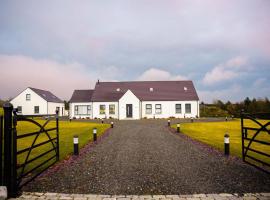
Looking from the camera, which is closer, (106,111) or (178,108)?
(178,108)

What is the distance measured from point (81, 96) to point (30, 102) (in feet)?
39.2

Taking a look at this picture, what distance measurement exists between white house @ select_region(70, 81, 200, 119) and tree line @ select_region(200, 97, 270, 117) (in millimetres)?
4962

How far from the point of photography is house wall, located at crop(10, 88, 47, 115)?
48094 millimetres

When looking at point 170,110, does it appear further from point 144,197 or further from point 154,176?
point 144,197

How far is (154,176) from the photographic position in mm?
7039

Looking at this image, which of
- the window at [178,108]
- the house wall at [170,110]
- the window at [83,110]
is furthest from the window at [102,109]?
the window at [178,108]

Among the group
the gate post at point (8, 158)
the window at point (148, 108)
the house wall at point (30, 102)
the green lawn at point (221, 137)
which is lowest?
the green lawn at point (221, 137)

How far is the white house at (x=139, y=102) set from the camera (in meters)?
40.2

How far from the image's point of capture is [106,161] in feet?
29.6

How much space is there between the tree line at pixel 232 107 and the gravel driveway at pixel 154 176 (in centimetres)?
3313

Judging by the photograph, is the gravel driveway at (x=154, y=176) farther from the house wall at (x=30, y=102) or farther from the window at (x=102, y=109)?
the house wall at (x=30, y=102)

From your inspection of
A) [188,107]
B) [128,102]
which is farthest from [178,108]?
[128,102]

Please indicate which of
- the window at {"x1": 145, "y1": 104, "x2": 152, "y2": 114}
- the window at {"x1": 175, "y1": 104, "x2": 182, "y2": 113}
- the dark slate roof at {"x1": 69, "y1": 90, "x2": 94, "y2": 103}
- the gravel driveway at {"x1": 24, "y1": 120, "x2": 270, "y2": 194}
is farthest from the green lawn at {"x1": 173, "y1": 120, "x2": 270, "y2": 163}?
the dark slate roof at {"x1": 69, "y1": 90, "x2": 94, "y2": 103}

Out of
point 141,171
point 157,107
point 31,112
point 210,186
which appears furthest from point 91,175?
point 31,112
